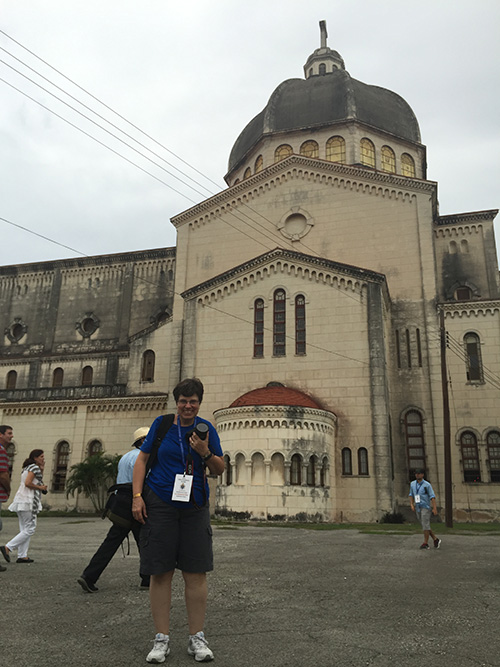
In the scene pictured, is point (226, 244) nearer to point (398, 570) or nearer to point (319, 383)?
point (319, 383)

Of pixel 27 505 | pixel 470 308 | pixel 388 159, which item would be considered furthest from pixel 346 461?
pixel 388 159

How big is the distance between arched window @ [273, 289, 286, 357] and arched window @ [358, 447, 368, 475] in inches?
235

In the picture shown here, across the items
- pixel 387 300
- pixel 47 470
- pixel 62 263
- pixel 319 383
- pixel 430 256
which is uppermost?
pixel 62 263

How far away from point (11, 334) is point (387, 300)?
29824mm

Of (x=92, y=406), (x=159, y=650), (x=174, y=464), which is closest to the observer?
(x=159, y=650)

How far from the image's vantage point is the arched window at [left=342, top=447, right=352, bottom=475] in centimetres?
2619

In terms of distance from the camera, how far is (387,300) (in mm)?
29828

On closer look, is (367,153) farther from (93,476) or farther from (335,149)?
(93,476)

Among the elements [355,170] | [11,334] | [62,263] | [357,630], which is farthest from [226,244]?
[357,630]

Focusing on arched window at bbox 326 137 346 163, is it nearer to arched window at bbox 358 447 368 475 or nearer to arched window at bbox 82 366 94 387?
arched window at bbox 358 447 368 475

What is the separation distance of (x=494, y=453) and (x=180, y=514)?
25.8m

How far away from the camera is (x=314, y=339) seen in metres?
28.1

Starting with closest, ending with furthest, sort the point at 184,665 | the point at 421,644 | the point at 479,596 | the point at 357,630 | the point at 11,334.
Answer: the point at 184,665 < the point at 421,644 < the point at 357,630 < the point at 479,596 < the point at 11,334

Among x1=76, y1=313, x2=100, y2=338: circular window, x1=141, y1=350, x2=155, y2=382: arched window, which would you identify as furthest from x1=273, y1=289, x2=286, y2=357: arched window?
x1=76, y1=313, x2=100, y2=338: circular window
